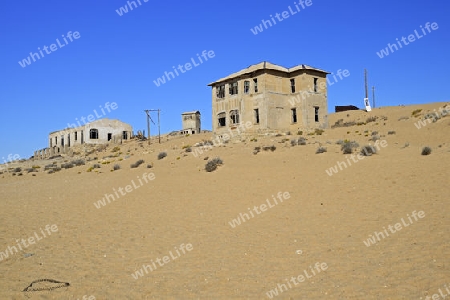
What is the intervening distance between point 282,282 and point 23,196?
16.1 meters

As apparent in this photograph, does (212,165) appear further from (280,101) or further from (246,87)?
(280,101)

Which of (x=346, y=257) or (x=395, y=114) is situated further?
(x=395, y=114)

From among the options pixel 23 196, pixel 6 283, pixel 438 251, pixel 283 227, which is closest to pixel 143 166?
pixel 23 196

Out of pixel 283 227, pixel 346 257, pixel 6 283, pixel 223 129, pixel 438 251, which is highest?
pixel 223 129

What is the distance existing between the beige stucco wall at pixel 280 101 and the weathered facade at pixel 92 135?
27066 millimetres

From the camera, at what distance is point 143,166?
2478 centimetres

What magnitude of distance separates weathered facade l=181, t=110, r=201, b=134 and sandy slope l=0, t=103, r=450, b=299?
4280cm

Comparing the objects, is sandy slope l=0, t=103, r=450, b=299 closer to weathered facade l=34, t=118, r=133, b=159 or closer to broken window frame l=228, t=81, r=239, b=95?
broken window frame l=228, t=81, r=239, b=95

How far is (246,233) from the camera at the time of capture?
10.5m

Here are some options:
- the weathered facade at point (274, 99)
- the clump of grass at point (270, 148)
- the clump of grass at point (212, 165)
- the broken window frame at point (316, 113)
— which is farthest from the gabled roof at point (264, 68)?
the clump of grass at point (212, 165)

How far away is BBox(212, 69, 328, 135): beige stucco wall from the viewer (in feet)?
115

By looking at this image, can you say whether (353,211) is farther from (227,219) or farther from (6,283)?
(6,283)

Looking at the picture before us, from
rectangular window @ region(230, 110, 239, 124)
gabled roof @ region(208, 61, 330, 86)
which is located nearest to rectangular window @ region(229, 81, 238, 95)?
gabled roof @ region(208, 61, 330, 86)

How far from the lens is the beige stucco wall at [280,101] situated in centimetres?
3491
